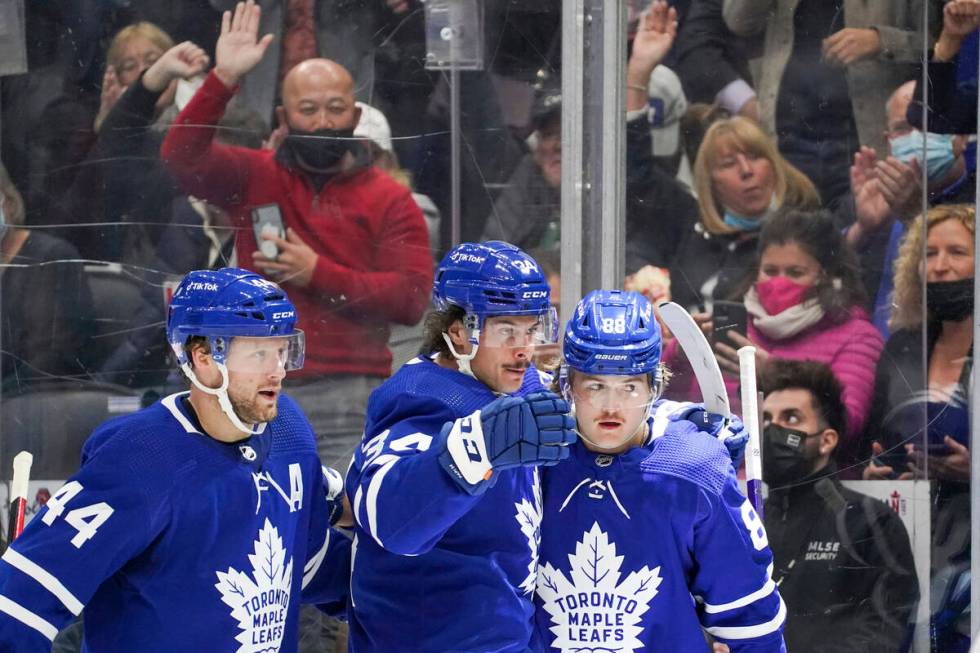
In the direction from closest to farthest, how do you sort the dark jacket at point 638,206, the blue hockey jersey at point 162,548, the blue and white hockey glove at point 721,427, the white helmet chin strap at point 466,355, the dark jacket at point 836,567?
the blue hockey jersey at point 162,548 < the white helmet chin strap at point 466,355 < the blue and white hockey glove at point 721,427 < the dark jacket at point 836,567 < the dark jacket at point 638,206

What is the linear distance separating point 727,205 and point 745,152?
0.48 feet

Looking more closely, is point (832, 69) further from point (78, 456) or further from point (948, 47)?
point (78, 456)

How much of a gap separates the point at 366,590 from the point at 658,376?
0.67 m

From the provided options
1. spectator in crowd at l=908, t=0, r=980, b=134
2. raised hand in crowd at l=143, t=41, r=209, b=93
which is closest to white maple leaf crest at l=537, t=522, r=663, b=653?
spectator in crowd at l=908, t=0, r=980, b=134

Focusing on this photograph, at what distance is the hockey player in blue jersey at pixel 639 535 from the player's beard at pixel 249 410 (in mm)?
556

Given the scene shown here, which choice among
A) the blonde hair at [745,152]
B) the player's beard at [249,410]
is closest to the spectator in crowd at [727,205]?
the blonde hair at [745,152]

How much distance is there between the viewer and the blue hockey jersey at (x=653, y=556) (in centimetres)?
248

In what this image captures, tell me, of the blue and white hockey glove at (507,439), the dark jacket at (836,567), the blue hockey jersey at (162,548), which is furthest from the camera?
the dark jacket at (836,567)

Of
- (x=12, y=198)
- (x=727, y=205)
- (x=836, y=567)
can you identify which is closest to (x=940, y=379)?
(x=836, y=567)

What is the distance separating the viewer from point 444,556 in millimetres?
2355

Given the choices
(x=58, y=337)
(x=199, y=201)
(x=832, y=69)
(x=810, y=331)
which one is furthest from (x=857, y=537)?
(x=58, y=337)

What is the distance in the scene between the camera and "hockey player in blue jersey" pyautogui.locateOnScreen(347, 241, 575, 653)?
2.14m

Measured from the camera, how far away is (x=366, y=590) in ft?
8.05

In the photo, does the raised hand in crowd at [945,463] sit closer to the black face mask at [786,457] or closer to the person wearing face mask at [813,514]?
the person wearing face mask at [813,514]
